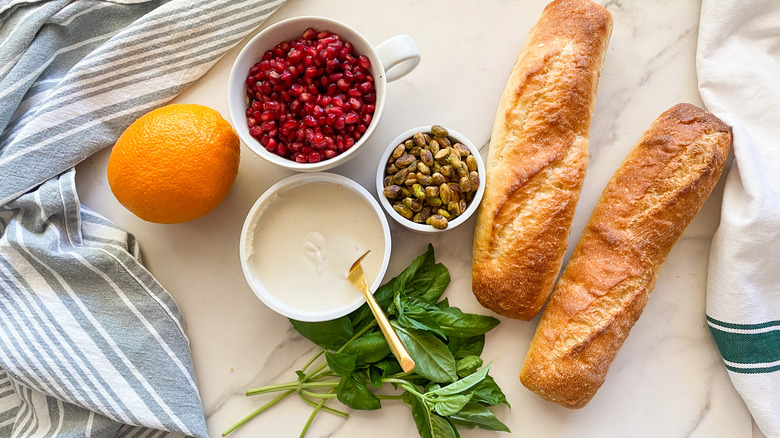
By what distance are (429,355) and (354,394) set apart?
0.23 m

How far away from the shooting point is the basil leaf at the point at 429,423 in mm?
1494

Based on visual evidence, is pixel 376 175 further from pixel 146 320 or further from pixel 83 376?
pixel 83 376

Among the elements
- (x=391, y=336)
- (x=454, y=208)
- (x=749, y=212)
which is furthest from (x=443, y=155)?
(x=749, y=212)

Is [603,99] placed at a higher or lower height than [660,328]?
higher

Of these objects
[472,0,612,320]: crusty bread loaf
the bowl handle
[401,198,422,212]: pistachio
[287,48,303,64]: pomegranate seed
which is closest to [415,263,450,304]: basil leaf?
[472,0,612,320]: crusty bread loaf

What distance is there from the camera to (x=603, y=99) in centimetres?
169

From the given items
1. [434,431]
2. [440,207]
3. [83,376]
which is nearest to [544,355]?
[434,431]

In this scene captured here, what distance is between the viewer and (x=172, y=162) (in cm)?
138

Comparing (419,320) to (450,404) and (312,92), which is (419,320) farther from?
(312,92)

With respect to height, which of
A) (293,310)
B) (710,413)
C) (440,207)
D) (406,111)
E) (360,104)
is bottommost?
(710,413)

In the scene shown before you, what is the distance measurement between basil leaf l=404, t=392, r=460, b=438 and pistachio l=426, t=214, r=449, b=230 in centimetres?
46

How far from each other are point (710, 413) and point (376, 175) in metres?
1.18

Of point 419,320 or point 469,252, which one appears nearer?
point 419,320

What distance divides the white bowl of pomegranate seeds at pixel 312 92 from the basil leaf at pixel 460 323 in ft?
1.69
